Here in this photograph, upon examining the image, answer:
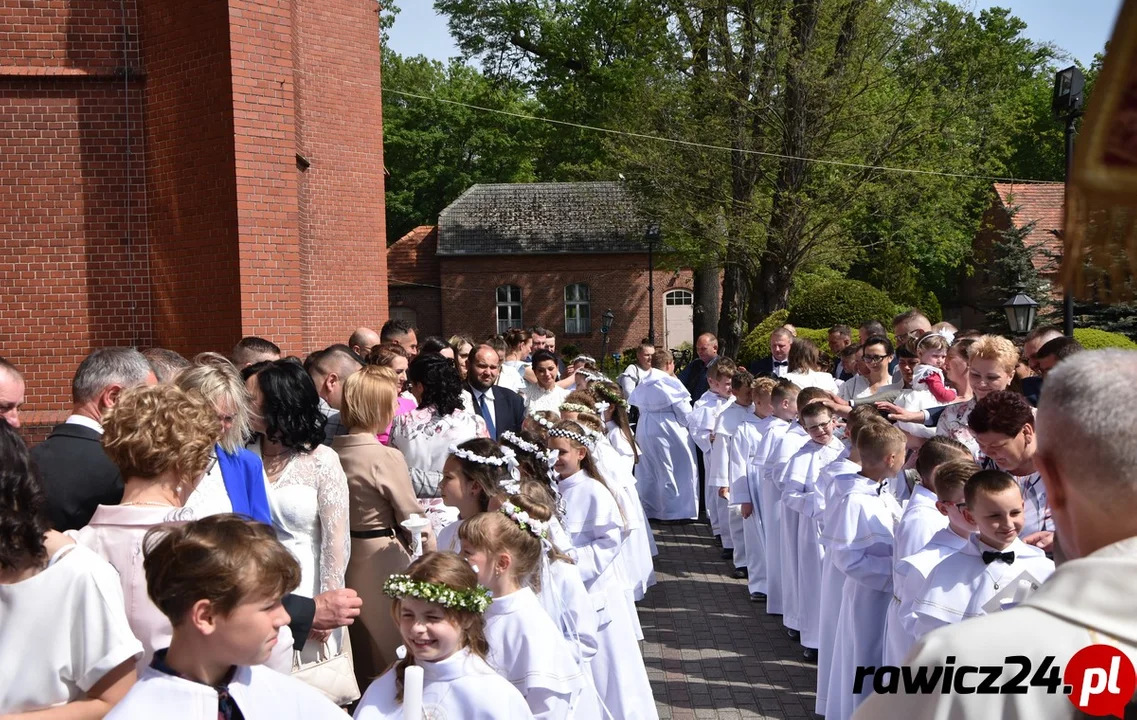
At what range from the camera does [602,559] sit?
6.41 metres

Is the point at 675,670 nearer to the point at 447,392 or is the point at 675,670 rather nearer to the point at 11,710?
the point at 447,392

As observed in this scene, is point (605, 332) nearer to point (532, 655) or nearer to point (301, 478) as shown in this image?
point (301, 478)

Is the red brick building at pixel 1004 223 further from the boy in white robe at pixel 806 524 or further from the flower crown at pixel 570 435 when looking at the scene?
the flower crown at pixel 570 435

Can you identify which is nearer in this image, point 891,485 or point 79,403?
point 79,403

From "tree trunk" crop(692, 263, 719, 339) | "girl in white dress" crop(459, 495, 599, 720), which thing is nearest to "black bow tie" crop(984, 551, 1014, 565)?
"girl in white dress" crop(459, 495, 599, 720)

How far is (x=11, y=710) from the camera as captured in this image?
2.88 m

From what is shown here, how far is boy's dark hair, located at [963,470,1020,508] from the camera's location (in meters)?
4.32

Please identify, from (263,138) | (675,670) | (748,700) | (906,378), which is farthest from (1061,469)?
(263,138)

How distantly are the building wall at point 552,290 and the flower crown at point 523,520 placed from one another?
4089 centimetres

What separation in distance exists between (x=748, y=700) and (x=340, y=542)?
3583 mm

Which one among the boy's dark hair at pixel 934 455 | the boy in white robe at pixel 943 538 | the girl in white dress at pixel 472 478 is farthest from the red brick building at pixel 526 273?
the boy in white robe at pixel 943 538

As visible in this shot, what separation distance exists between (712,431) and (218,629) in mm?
10217

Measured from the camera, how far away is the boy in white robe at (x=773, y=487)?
9.42m

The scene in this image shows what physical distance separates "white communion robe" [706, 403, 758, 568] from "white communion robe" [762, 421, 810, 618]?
683 millimetres
